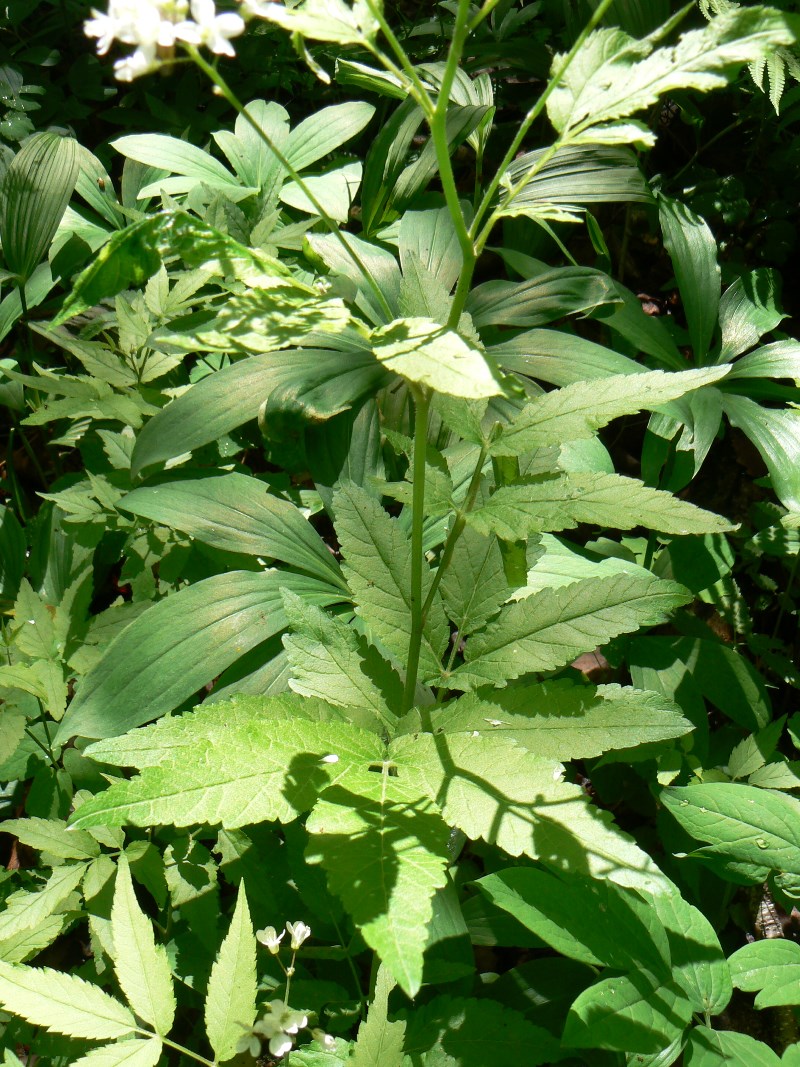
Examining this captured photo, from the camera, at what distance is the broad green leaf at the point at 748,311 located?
1.88 metres

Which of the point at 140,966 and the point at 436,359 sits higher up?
the point at 436,359

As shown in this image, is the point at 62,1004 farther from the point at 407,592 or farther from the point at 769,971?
the point at 769,971

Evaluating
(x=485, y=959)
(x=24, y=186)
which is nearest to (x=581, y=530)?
(x=485, y=959)

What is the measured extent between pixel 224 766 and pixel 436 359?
39cm

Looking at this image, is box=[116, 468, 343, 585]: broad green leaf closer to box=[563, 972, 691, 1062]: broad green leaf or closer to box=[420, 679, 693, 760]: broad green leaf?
box=[420, 679, 693, 760]: broad green leaf

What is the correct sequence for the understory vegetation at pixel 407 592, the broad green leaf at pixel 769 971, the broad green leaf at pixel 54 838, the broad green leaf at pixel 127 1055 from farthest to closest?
the broad green leaf at pixel 54 838, the broad green leaf at pixel 769 971, the broad green leaf at pixel 127 1055, the understory vegetation at pixel 407 592

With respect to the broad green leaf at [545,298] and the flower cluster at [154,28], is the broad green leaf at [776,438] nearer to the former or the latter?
the broad green leaf at [545,298]

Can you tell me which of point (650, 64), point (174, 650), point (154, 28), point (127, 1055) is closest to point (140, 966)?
point (127, 1055)

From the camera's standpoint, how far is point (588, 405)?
2.59ft

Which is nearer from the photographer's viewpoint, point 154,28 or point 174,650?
point 154,28

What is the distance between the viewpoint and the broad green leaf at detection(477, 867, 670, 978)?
96cm

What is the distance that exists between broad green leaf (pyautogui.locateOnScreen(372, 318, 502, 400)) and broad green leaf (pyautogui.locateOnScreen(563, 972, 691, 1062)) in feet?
2.39

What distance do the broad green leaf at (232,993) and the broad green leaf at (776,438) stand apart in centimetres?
121

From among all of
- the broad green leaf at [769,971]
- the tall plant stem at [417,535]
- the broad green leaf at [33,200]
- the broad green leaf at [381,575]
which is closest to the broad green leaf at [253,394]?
the broad green leaf at [381,575]
